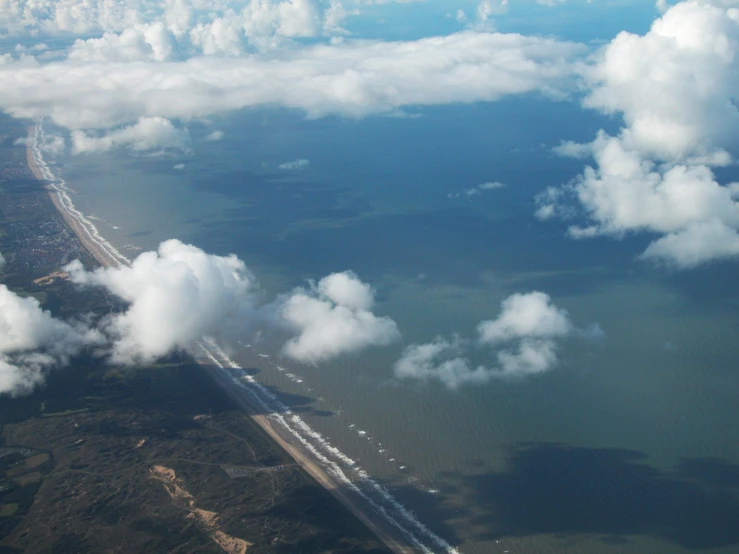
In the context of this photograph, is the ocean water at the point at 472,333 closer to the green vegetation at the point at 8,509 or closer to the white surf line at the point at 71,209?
the white surf line at the point at 71,209

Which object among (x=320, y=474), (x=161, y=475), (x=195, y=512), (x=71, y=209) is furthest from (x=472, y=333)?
Result: (x=71, y=209)

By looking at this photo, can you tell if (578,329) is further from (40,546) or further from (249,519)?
(40,546)

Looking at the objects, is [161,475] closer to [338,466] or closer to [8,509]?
[8,509]

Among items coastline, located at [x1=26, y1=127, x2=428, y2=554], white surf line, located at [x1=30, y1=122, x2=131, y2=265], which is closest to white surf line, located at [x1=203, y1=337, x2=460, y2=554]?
coastline, located at [x1=26, y1=127, x2=428, y2=554]

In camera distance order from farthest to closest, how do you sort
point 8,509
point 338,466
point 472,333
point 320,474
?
point 472,333
point 338,466
point 320,474
point 8,509

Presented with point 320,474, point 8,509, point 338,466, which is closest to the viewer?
point 8,509

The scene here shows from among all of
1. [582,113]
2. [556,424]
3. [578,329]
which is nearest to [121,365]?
[556,424]

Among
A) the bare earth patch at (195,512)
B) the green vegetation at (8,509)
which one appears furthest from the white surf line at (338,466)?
the green vegetation at (8,509)

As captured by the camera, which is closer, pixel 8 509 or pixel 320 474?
pixel 8 509
